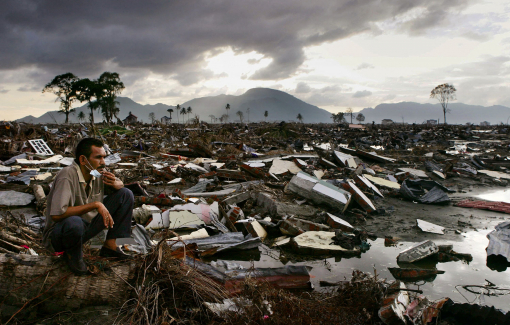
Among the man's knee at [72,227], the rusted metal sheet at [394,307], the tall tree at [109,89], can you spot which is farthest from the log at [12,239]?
the tall tree at [109,89]

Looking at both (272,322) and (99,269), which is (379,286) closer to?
(272,322)

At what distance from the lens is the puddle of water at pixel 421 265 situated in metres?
2.77

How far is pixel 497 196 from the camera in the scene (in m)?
6.40

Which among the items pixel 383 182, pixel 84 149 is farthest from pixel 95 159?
pixel 383 182

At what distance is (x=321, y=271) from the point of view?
3203 mm

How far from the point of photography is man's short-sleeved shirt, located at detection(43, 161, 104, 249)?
6.60ft

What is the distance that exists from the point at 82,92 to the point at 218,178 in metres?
38.0

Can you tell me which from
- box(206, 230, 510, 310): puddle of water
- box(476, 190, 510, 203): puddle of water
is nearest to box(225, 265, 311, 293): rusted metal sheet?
box(206, 230, 510, 310): puddle of water

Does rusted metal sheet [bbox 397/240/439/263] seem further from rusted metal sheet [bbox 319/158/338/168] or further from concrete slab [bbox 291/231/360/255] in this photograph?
rusted metal sheet [bbox 319/158/338/168]

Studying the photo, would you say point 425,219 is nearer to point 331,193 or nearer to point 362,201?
point 362,201

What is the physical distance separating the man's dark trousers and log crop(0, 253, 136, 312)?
0.55 feet

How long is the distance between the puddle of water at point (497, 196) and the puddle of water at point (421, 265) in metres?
2.81

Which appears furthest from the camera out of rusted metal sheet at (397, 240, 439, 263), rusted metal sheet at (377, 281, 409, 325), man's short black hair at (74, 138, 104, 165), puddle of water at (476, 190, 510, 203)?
puddle of water at (476, 190, 510, 203)

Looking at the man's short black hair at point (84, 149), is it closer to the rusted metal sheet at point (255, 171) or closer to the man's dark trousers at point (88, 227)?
the man's dark trousers at point (88, 227)
